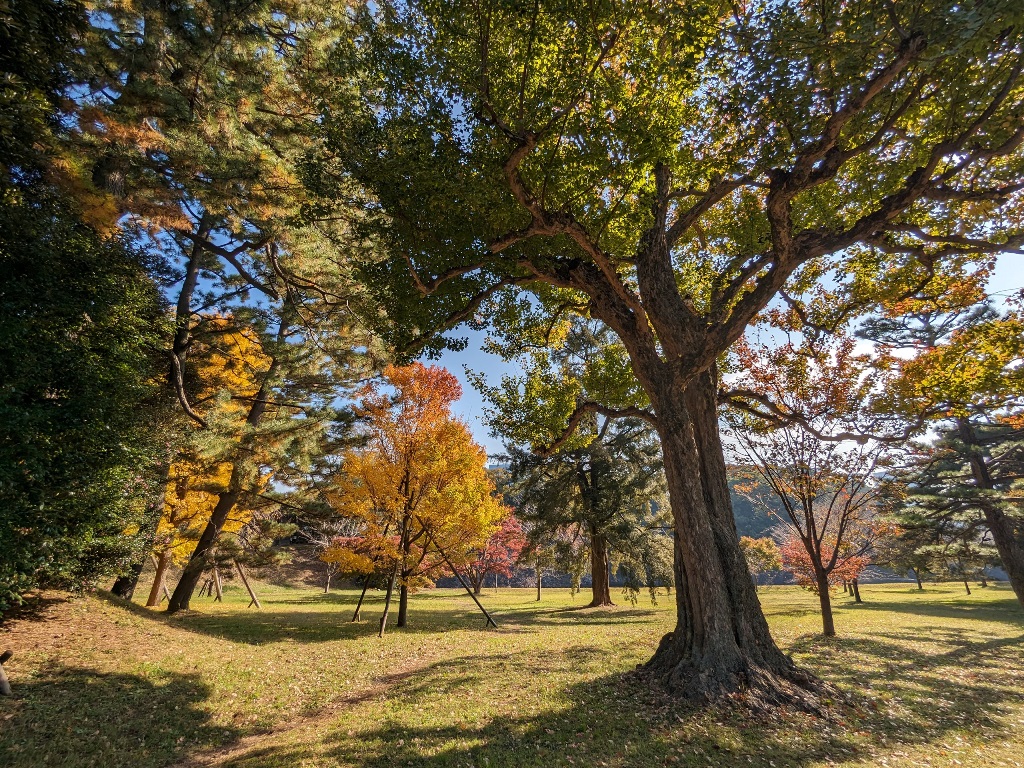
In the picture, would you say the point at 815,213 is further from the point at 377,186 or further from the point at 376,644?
the point at 376,644

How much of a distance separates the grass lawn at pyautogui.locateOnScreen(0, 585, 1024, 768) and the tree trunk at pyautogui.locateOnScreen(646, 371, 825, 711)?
0.53m

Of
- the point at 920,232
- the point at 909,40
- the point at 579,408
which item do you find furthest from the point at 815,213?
the point at 579,408

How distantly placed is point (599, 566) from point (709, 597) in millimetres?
16869

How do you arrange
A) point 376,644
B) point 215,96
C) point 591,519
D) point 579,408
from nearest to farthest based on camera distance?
point 215,96, point 579,408, point 376,644, point 591,519

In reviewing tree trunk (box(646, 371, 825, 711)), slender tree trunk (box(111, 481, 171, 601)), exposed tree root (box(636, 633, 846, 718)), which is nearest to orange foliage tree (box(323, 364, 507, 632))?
slender tree trunk (box(111, 481, 171, 601))

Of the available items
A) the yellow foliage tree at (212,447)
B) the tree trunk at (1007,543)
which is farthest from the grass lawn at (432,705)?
the tree trunk at (1007,543)

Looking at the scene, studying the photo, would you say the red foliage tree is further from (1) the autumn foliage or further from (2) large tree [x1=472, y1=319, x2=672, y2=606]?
(1) the autumn foliage

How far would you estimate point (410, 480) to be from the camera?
557 inches

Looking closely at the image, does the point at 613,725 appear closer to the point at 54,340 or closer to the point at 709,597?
the point at 709,597

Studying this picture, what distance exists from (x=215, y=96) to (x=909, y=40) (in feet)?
36.6

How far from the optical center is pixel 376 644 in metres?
11.9

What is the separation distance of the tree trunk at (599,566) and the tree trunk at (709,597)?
14081 mm

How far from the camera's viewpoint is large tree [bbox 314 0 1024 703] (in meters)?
5.65

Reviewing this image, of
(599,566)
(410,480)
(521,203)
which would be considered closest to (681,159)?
(521,203)
